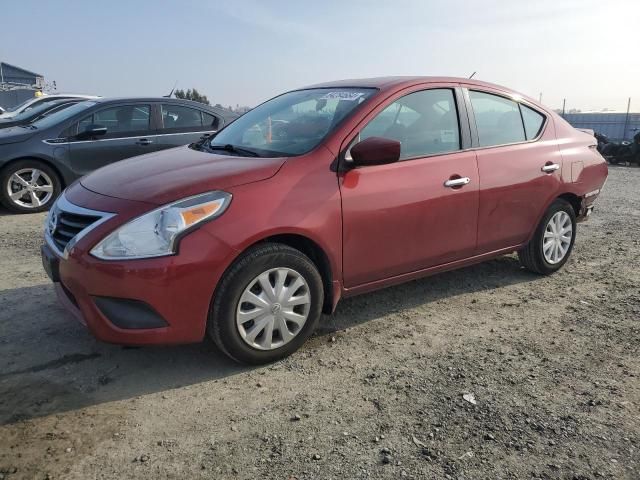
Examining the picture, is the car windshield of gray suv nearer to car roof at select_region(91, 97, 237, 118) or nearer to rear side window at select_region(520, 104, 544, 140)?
car roof at select_region(91, 97, 237, 118)

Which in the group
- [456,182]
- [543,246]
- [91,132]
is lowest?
[543,246]

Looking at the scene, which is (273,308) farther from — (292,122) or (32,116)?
(32,116)

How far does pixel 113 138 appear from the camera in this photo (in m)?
7.63

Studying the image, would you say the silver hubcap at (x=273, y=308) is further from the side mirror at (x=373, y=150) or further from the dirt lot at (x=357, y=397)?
the side mirror at (x=373, y=150)

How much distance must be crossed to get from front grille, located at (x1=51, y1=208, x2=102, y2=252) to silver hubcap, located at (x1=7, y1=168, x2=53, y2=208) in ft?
14.9

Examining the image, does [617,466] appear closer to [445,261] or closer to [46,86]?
[445,261]

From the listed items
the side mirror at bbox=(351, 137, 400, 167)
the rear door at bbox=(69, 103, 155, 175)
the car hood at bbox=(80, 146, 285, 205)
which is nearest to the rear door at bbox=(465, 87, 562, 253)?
the side mirror at bbox=(351, 137, 400, 167)

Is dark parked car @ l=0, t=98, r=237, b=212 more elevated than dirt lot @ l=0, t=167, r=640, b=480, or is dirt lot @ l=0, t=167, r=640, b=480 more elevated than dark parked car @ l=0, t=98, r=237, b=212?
dark parked car @ l=0, t=98, r=237, b=212

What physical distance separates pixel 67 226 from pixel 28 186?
4.74 meters

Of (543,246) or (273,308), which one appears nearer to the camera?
(273,308)

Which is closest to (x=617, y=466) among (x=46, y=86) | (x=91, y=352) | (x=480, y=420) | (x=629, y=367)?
(x=480, y=420)

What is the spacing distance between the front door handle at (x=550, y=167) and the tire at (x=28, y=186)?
238 inches

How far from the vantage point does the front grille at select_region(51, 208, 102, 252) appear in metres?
3.06

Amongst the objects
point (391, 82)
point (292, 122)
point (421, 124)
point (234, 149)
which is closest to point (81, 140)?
point (234, 149)
